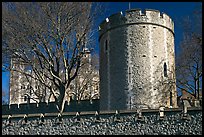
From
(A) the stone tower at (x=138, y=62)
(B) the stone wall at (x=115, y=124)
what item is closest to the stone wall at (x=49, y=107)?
(A) the stone tower at (x=138, y=62)

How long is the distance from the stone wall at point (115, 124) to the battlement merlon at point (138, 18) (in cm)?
799

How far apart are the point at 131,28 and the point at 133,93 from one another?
428 cm

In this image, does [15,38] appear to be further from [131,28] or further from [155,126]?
[155,126]

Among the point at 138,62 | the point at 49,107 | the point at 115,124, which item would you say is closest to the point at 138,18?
the point at 138,62

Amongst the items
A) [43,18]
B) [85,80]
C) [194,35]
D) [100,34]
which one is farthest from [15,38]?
[85,80]

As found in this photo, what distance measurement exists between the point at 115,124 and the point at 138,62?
6.45m

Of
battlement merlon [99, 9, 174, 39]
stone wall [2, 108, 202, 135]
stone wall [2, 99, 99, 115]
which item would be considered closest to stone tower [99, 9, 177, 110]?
battlement merlon [99, 9, 174, 39]

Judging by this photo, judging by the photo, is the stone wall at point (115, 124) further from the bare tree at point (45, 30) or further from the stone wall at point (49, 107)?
the stone wall at point (49, 107)

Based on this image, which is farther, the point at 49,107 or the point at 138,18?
the point at 49,107

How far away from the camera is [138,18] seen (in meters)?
19.0

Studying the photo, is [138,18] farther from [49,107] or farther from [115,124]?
[49,107]

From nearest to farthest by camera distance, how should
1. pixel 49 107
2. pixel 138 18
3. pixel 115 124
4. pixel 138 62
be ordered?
pixel 115 124 < pixel 138 62 < pixel 138 18 < pixel 49 107

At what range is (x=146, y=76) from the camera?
18344 millimetres

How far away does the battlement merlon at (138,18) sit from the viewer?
19.0m
